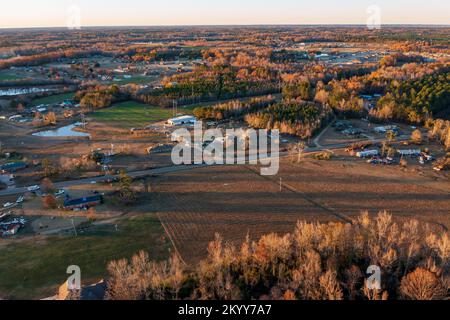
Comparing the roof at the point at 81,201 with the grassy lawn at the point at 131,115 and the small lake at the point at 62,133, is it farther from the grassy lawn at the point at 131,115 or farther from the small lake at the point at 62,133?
the grassy lawn at the point at 131,115

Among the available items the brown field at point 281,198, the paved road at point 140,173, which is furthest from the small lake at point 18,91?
the brown field at point 281,198

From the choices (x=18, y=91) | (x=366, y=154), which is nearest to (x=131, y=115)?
(x=18, y=91)

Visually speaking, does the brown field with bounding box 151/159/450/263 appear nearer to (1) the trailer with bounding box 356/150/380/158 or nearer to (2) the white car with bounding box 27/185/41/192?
(1) the trailer with bounding box 356/150/380/158

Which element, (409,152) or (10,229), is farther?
(409,152)

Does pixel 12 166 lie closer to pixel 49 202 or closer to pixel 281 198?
pixel 49 202
